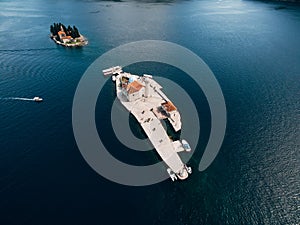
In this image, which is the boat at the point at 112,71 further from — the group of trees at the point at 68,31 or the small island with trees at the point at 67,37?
the group of trees at the point at 68,31

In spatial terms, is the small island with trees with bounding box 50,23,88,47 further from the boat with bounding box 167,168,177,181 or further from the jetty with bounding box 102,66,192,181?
the boat with bounding box 167,168,177,181

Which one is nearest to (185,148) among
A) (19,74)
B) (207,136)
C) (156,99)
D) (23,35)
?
(207,136)

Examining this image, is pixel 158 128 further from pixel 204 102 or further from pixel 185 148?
pixel 204 102

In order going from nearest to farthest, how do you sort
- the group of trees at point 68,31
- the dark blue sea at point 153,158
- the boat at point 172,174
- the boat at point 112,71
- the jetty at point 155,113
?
1. the dark blue sea at point 153,158
2. the boat at point 172,174
3. the jetty at point 155,113
4. the boat at point 112,71
5. the group of trees at point 68,31

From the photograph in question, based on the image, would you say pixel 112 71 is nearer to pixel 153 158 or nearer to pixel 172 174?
pixel 153 158

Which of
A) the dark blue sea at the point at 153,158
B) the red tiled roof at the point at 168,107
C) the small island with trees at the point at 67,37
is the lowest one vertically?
the dark blue sea at the point at 153,158

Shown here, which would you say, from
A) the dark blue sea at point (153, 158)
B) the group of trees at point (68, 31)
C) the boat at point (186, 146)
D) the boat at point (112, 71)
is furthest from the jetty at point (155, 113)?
the group of trees at point (68, 31)
